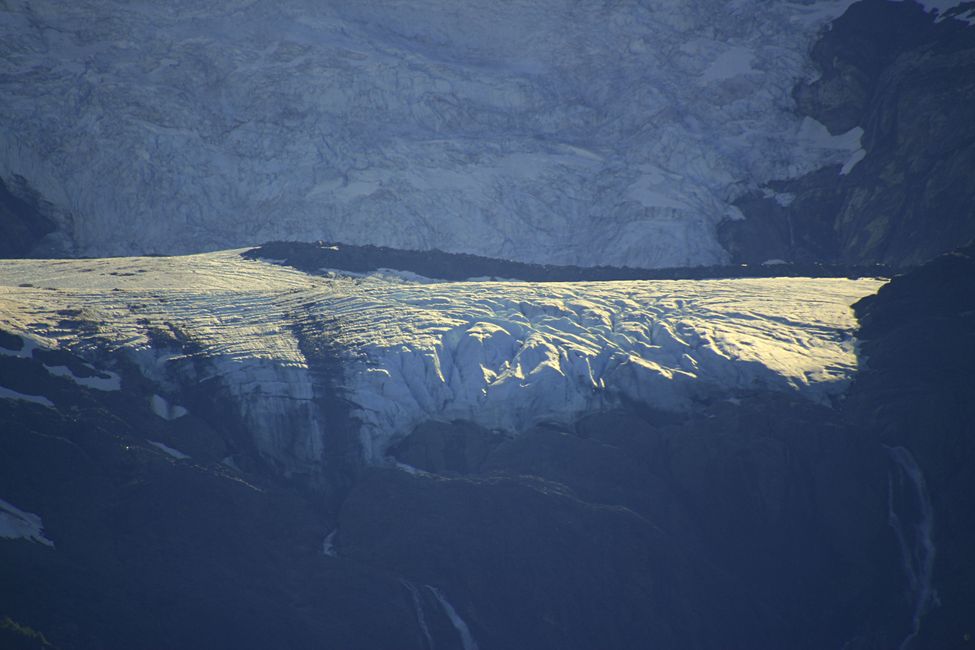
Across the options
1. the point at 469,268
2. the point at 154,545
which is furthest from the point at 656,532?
the point at 469,268

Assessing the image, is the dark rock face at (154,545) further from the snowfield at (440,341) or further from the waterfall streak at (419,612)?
the snowfield at (440,341)

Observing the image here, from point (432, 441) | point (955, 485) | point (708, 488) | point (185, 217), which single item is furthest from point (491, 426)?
point (185, 217)

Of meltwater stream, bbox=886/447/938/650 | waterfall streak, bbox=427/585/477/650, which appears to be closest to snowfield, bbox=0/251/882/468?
meltwater stream, bbox=886/447/938/650

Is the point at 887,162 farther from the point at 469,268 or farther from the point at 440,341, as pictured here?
the point at 440,341

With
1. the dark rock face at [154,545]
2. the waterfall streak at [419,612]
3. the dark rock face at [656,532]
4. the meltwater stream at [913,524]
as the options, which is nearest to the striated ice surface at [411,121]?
the dark rock face at [656,532]

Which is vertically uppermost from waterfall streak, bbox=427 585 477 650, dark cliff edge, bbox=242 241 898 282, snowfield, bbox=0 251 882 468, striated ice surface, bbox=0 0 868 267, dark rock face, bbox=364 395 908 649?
striated ice surface, bbox=0 0 868 267

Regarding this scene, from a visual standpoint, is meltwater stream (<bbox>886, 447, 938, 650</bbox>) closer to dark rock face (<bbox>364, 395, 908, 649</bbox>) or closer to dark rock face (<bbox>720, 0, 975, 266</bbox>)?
dark rock face (<bbox>364, 395, 908, 649</bbox>)
